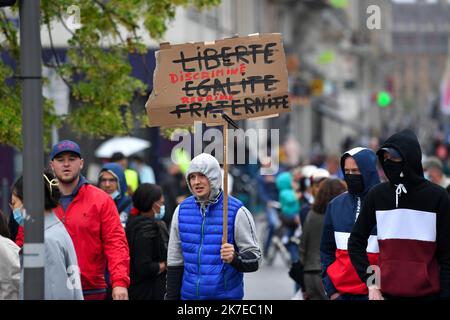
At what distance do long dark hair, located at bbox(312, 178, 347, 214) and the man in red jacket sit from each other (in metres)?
2.66

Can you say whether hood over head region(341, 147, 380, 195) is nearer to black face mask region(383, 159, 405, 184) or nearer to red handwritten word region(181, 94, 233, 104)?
red handwritten word region(181, 94, 233, 104)

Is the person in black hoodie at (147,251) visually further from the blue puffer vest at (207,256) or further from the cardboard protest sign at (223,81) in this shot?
the blue puffer vest at (207,256)

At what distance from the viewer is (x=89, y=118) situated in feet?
42.0

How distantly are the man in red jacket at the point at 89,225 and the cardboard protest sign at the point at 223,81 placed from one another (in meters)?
0.66

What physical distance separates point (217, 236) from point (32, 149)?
2.25m

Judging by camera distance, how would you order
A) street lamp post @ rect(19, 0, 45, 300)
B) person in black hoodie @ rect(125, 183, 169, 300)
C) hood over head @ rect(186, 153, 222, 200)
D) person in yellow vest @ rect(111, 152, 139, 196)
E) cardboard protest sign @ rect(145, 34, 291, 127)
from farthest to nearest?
person in yellow vest @ rect(111, 152, 139, 196) → person in black hoodie @ rect(125, 183, 169, 300) → cardboard protest sign @ rect(145, 34, 291, 127) → hood over head @ rect(186, 153, 222, 200) → street lamp post @ rect(19, 0, 45, 300)

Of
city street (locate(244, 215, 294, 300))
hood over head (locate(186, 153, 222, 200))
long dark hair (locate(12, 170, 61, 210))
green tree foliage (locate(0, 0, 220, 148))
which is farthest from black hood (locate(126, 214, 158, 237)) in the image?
city street (locate(244, 215, 294, 300))

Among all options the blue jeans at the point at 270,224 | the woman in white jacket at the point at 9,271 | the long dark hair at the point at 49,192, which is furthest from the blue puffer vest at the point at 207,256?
the blue jeans at the point at 270,224

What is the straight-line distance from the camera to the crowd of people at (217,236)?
6.89 m

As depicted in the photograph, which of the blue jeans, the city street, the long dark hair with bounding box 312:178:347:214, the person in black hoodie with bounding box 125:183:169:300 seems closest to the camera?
the person in black hoodie with bounding box 125:183:169:300

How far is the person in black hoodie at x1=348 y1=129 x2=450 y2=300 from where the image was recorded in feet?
22.5

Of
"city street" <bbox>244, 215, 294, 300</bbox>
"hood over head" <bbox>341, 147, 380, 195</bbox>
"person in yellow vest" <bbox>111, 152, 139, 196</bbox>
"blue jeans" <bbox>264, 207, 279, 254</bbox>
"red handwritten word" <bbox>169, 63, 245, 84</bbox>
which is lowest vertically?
"city street" <bbox>244, 215, 294, 300</bbox>
